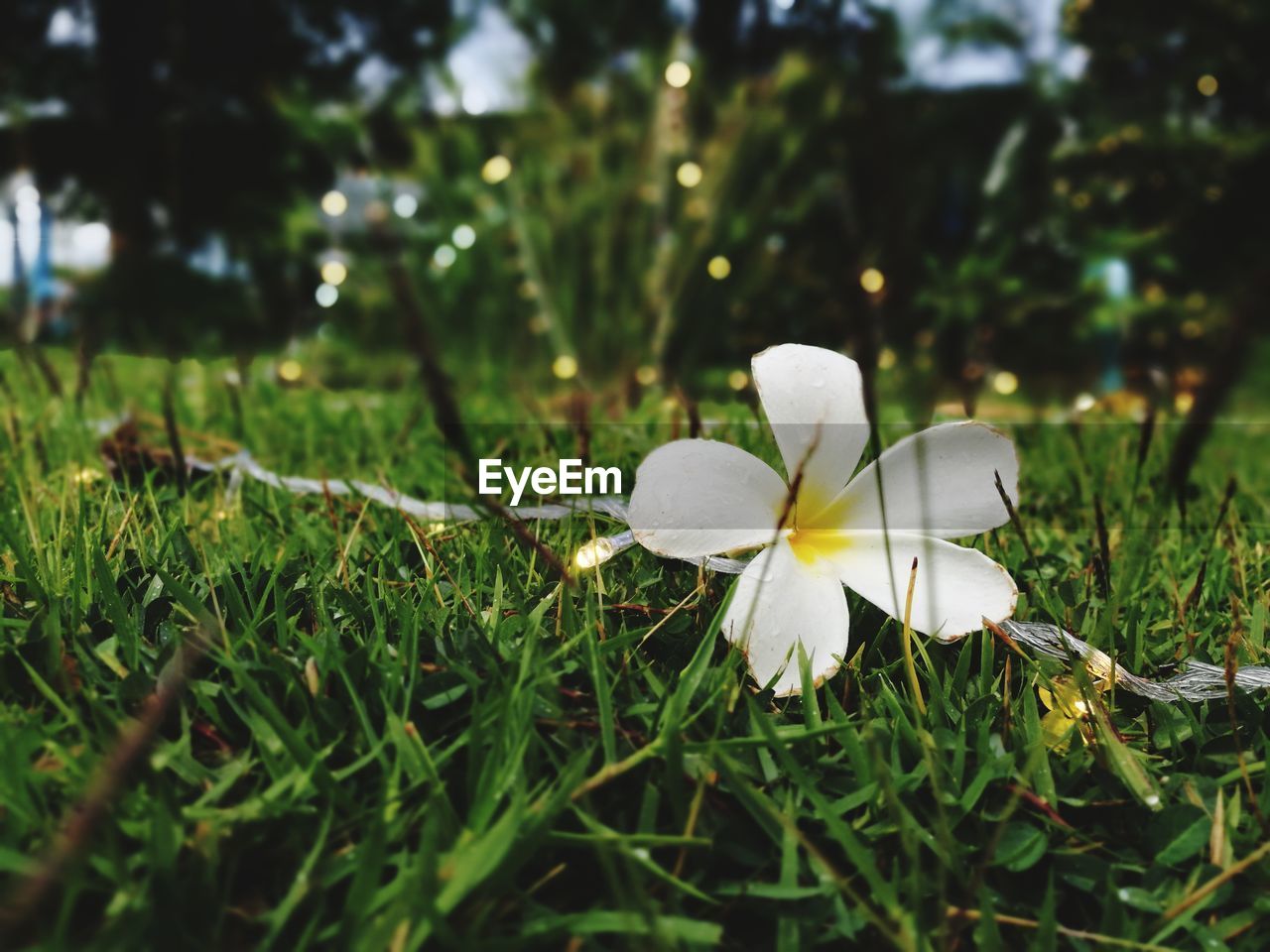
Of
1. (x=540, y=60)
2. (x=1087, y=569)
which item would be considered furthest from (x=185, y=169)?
(x=1087, y=569)

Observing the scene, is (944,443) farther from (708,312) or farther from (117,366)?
(708,312)

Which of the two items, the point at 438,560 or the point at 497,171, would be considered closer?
the point at 438,560

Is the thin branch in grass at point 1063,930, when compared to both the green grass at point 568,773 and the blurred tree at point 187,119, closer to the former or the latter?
the green grass at point 568,773

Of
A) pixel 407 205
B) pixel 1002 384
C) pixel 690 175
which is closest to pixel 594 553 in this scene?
pixel 690 175

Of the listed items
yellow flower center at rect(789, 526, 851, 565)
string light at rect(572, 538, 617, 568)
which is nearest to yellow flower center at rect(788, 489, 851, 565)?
yellow flower center at rect(789, 526, 851, 565)

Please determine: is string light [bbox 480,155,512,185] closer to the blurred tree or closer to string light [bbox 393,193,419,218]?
string light [bbox 393,193,419,218]

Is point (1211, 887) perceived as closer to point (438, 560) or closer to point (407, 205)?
point (438, 560)
